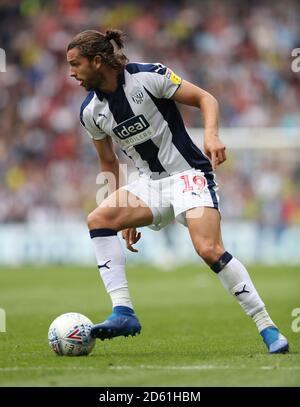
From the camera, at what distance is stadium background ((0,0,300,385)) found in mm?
22188

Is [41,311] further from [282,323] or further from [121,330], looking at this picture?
[121,330]

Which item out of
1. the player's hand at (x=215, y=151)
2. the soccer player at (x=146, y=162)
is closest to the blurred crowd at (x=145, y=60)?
the soccer player at (x=146, y=162)

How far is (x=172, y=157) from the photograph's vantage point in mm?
7344

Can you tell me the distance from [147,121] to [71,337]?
176cm

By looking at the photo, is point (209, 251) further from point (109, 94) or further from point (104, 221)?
point (109, 94)

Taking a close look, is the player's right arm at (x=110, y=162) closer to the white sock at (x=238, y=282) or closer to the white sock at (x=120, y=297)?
the white sock at (x=120, y=297)

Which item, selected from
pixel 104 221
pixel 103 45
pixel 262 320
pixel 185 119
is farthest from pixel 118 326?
pixel 185 119

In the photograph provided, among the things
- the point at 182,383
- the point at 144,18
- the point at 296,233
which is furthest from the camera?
the point at 144,18

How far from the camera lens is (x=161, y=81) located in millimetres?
7188

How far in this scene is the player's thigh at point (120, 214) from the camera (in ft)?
23.7

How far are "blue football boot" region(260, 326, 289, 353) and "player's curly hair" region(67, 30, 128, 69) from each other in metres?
2.33

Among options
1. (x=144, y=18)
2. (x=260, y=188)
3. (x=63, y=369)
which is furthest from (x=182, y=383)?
(x=144, y=18)

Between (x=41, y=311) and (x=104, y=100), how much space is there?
16.9 ft

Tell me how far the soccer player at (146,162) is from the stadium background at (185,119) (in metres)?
10.5
